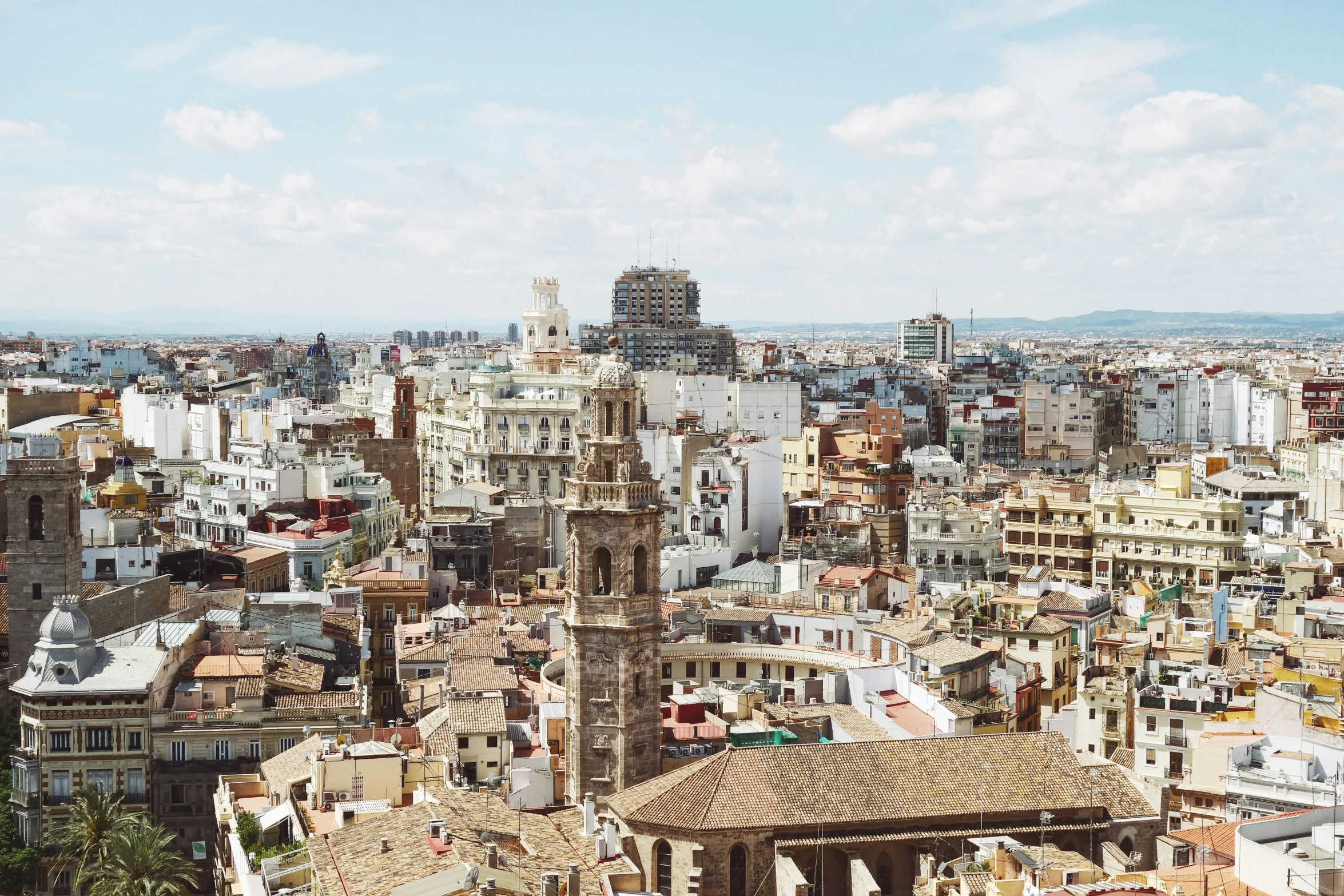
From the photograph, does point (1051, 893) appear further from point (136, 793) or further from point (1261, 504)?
point (1261, 504)

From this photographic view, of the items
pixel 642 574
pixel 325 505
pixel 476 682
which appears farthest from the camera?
pixel 325 505

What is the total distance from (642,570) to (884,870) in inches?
361

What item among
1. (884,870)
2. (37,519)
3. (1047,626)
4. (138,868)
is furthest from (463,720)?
(1047,626)

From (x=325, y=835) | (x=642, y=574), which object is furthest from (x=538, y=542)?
(x=325, y=835)

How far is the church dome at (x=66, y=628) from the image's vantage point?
44781 mm

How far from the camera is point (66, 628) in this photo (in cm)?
4481

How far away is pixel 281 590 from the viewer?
70438 mm

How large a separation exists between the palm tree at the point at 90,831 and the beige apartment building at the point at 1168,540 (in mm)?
48568

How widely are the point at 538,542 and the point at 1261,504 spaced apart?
38419mm

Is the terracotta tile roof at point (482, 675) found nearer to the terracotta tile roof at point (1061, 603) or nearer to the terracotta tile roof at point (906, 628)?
the terracotta tile roof at point (906, 628)

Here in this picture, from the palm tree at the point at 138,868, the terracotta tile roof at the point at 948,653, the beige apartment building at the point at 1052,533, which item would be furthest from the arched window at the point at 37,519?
the beige apartment building at the point at 1052,533

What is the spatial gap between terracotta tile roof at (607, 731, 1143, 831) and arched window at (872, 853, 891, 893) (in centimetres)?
73

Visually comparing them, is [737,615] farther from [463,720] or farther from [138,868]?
[138,868]

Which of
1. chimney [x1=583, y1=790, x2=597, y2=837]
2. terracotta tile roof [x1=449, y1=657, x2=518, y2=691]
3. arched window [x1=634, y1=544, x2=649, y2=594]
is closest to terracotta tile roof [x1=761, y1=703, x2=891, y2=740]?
arched window [x1=634, y1=544, x2=649, y2=594]
